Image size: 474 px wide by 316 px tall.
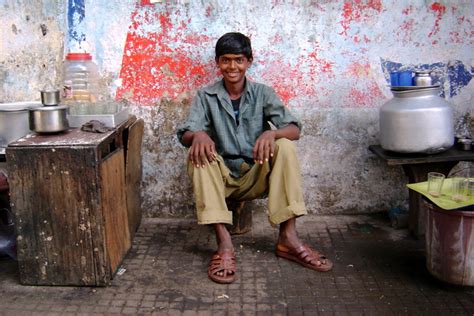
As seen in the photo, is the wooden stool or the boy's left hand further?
the wooden stool

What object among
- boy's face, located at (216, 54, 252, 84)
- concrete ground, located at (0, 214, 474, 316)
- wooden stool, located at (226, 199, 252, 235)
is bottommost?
concrete ground, located at (0, 214, 474, 316)

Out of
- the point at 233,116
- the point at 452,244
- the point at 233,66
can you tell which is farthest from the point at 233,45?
the point at 452,244

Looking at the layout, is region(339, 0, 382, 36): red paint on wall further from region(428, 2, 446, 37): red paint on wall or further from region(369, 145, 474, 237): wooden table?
region(369, 145, 474, 237): wooden table

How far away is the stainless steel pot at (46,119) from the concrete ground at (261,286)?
934mm

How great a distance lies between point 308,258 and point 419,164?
3.39 ft

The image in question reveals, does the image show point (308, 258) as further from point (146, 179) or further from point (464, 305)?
point (146, 179)

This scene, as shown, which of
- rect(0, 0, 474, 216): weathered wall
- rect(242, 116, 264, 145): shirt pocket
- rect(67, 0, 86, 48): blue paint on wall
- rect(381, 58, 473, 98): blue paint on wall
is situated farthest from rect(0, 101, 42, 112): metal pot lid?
rect(381, 58, 473, 98): blue paint on wall

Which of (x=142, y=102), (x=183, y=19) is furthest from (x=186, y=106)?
(x=183, y=19)

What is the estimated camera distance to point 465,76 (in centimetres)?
396

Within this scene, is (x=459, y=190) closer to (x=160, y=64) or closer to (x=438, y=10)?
(x=438, y=10)

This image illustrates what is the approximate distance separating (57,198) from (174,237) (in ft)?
3.62

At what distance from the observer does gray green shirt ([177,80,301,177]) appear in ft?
11.8

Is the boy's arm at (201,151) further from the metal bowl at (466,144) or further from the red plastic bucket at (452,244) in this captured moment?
the metal bowl at (466,144)

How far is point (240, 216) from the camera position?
151 inches
